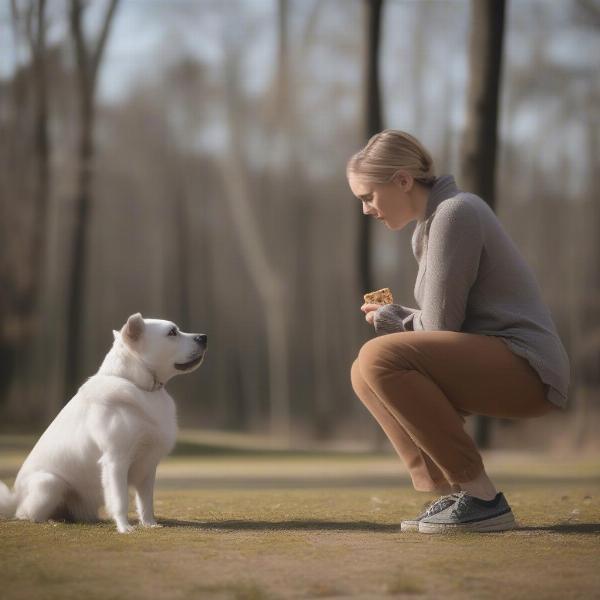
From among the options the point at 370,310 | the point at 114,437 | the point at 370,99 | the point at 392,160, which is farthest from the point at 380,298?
the point at 370,99

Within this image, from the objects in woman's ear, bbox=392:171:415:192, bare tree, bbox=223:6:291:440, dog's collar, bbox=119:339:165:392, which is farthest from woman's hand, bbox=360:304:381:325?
bare tree, bbox=223:6:291:440

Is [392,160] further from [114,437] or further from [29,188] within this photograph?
[29,188]

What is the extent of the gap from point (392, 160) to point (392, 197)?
15cm

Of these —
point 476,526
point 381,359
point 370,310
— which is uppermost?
point 370,310

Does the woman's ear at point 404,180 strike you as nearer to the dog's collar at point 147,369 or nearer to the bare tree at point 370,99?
the dog's collar at point 147,369

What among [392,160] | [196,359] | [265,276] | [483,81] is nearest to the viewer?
[392,160]

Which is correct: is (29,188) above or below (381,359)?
above

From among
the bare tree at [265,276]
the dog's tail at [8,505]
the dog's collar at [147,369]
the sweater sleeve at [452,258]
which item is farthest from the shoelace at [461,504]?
the bare tree at [265,276]

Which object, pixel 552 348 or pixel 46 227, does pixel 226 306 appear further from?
pixel 552 348

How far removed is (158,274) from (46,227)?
14.7 ft

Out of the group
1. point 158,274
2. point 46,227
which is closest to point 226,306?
point 158,274

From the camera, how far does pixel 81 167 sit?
1598 cm

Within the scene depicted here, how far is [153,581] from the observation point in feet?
9.51

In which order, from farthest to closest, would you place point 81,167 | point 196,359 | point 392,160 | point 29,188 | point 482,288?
point 29,188 → point 81,167 → point 196,359 → point 392,160 → point 482,288
